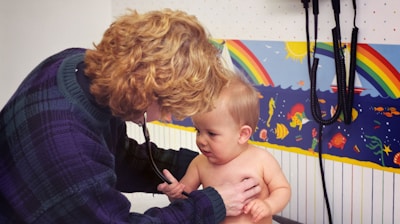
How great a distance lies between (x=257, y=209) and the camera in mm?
1773

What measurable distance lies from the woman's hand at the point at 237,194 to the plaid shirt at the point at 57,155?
28 centimetres

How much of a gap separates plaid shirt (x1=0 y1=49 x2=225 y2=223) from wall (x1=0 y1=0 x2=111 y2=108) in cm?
184

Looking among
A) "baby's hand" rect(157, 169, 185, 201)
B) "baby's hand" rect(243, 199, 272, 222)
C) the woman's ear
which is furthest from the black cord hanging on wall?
"baby's hand" rect(157, 169, 185, 201)

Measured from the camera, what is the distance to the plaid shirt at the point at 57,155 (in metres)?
1.38

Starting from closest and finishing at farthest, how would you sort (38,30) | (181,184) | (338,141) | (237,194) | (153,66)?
(153,66), (237,194), (181,184), (338,141), (38,30)

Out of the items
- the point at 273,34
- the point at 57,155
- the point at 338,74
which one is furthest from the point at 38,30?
the point at 57,155

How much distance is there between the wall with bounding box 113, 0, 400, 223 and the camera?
1.88m

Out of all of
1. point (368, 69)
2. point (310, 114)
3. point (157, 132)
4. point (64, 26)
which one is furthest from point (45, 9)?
point (368, 69)

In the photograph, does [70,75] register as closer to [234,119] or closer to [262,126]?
[234,119]

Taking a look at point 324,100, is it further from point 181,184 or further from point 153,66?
point 153,66

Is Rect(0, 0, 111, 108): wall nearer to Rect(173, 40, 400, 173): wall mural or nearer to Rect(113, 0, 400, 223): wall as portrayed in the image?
Rect(113, 0, 400, 223): wall

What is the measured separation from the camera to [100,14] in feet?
10.7

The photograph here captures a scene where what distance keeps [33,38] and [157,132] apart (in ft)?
3.37

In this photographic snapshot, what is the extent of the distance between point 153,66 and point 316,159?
3.18ft
